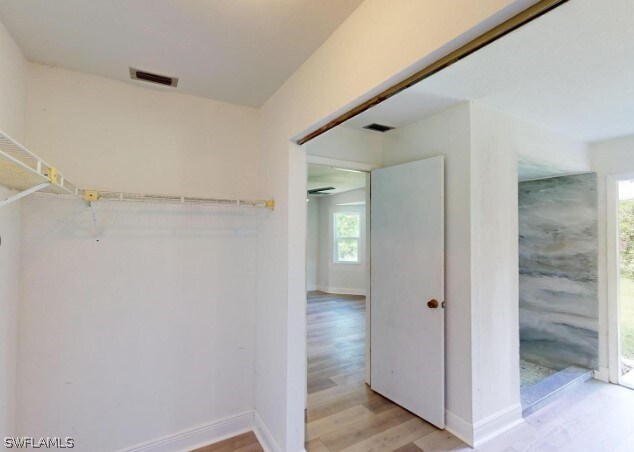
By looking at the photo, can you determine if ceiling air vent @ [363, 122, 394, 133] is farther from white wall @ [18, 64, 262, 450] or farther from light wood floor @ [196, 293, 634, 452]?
light wood floor @ [196, 293, 634, 452]

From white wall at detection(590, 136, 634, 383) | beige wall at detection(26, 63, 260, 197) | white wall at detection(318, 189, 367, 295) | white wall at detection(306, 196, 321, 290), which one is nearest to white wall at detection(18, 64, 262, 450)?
beige wall at detection(26, 63, 260, 197)

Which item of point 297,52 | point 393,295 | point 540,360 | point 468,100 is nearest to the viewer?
point 297,52

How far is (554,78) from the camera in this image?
1.79 meters

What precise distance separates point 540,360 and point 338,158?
10.8ft

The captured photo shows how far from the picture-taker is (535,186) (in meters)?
3.48

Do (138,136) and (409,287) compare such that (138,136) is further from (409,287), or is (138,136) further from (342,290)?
(342,290)

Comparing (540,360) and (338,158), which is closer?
(338,158)

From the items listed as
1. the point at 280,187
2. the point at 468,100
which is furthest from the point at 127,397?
the point at 468,100

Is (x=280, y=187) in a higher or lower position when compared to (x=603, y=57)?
lower

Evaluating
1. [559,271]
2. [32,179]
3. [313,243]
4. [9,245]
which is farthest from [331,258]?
[32,179]

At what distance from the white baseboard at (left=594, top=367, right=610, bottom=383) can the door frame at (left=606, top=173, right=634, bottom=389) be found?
0.9 inches

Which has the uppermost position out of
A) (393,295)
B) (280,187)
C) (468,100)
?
(468,100)

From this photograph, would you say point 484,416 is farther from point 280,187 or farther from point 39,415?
point 39,415

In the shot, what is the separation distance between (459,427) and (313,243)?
19.3 ft
